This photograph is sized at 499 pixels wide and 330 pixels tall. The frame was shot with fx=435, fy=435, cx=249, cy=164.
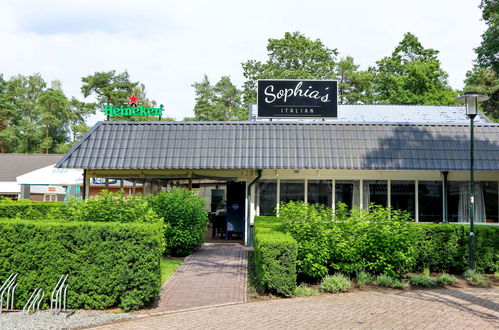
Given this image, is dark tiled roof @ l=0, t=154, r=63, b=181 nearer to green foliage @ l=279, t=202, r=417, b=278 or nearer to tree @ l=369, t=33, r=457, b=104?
tree @ l=369, t=33, r=457, b=104

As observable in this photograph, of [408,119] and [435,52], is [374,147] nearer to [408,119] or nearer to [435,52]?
[408,119]

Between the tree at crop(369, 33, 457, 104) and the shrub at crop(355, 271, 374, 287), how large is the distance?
26294 millimetres

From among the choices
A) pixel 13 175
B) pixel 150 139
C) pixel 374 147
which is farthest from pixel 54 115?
pixel 374 147

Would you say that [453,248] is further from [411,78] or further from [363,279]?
[411,78]

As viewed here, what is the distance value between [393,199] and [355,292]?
7.71 meters

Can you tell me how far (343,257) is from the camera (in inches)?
391

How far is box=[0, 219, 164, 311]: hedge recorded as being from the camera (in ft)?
25.5

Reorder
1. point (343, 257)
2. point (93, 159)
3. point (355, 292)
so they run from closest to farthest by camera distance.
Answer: point (355, 292) < point (343, 257) < point (93, 159)

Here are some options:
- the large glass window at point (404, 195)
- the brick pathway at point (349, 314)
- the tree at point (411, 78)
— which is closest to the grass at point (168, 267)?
the brick pathway at point (349, 314)

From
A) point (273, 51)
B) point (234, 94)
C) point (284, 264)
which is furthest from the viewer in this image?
point (234, 94)

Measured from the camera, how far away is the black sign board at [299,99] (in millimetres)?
18484

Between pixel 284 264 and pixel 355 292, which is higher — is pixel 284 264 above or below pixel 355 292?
above

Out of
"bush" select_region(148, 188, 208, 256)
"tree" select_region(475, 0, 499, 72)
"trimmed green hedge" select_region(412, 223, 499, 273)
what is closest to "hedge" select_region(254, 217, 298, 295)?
"trimmed green hedge" select_region(412, 223, 499, 273)

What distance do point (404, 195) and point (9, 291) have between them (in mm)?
13104
